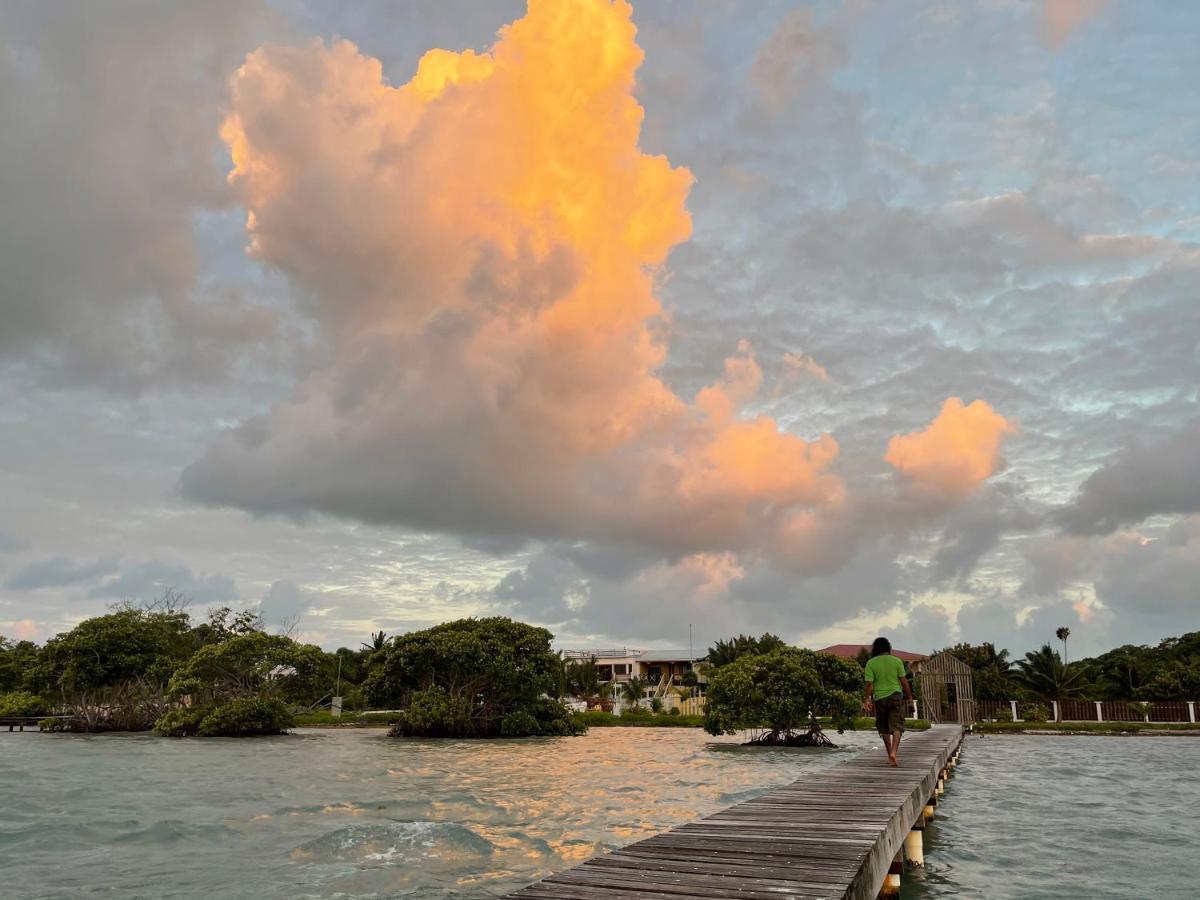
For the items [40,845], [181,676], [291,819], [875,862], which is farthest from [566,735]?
[875,862]

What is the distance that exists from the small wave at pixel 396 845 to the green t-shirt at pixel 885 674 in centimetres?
629

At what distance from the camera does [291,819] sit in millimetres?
16844

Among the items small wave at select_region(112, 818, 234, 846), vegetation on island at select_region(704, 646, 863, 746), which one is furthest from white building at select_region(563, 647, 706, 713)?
small wave at select_region(112, 818, 234, 846)

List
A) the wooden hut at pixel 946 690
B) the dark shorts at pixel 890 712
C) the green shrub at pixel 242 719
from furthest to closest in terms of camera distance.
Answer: the wooden hut at pixel 946 690
the green shrub at pixel 242 719
the dark shorts at pixel 890 712

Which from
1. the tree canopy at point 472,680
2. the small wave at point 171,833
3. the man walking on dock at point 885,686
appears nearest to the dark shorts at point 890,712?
the man walking on dock at point 885,686

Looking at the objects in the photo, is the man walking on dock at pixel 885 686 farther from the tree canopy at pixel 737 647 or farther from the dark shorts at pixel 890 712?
the tree canopy at pixel 737 647

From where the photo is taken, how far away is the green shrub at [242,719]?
42.7 meters

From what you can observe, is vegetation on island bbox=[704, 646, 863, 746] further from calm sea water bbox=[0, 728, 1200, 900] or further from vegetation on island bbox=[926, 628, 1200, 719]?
vegetation on island bbox=[926, 628, 1200, 719]

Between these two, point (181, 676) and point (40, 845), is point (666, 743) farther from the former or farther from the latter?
point (40, 845)

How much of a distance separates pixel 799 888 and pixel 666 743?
1329 inches

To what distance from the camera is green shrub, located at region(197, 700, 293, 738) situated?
42656 mm

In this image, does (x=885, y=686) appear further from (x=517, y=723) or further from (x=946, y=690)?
(x=946, y=690)

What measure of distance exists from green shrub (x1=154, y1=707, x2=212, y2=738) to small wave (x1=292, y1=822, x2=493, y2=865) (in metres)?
32.4

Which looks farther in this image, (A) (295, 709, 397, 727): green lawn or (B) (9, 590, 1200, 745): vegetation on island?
(A) (295, 709, 397, 727): green lawn
